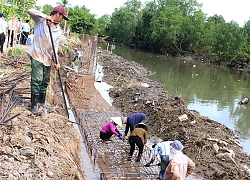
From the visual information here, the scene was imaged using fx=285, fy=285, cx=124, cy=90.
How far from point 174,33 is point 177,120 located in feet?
136

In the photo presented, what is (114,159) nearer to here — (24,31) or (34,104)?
(34,104)

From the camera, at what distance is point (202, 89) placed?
20.6 m

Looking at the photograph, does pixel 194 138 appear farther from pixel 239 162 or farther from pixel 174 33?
pixel 174 33

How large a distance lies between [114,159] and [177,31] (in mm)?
45669

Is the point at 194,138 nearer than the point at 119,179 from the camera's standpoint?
No

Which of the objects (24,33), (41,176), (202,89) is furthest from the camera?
(202,89)

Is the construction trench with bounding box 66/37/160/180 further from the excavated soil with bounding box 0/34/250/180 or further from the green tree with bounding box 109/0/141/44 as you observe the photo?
the green tree with bounding box 109/0/141/44

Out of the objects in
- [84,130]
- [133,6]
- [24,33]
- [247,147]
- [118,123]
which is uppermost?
[133,6]

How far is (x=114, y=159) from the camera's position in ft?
21.2

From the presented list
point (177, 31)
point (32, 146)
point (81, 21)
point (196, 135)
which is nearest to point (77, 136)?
point (32, 146)

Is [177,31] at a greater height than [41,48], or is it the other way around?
[177,31]

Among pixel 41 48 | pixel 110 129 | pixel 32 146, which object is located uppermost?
pixel 41 48

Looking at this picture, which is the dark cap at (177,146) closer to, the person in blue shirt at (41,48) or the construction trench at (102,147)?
the construction trench at (102,147)

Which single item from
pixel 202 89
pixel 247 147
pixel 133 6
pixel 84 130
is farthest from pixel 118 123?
pixel 133 6
